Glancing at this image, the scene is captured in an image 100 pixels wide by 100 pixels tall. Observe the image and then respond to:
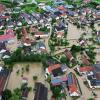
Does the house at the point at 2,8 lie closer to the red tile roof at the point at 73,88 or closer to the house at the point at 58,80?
the house at the point at 58,80

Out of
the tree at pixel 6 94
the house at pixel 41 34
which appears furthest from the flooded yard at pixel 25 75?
the house at pixel 41 34

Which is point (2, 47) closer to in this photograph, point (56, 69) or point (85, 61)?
point (56, 69)

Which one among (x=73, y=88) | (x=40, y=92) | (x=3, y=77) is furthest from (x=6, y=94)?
(x=73, y=88)

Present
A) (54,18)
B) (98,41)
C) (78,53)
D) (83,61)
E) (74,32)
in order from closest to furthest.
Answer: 1. (83,61)
2. (78,53)
3. (98,41)
4. (74,32)
5. (54,18)

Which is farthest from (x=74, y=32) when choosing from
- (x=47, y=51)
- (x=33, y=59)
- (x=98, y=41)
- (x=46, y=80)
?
(x=46, y=80)

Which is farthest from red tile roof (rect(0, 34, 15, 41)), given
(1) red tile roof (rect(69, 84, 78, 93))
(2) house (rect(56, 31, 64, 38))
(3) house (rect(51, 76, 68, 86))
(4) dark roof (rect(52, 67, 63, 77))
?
(1) red tile roof (rect(69, 84, 78, 93))

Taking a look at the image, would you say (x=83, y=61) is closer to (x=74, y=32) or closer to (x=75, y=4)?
(x=74, y=32)

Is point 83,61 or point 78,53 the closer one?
point 83,61
